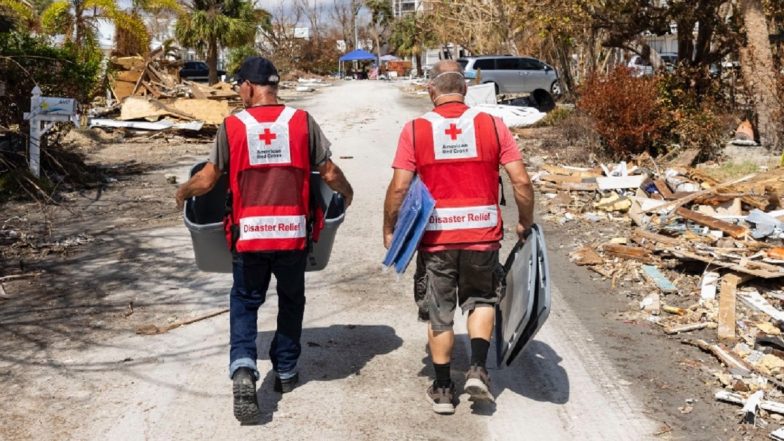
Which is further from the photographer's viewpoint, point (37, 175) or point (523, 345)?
point (37, 175)

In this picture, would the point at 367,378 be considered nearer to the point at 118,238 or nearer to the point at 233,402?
the point at 233,402

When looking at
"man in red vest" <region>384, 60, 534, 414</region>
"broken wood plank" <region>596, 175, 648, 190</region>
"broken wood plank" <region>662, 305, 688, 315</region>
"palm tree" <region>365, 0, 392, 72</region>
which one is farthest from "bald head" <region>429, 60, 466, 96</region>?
"palm tree" <region>365, 0, 392, 72</region>

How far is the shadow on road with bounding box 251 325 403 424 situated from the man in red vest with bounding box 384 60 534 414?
0.86 m

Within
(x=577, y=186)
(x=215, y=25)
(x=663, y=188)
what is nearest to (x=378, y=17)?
(x=215, y=25)

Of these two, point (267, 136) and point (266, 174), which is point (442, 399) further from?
point (267, 136)

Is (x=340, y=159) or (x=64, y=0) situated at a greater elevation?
(x=64, y=0)

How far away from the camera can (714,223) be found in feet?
26.6

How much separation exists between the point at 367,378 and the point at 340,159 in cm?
1049

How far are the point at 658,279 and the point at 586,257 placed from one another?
103 cm

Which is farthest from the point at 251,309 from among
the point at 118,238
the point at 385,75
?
the point at 385,75

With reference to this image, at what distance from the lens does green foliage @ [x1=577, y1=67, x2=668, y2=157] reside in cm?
1327

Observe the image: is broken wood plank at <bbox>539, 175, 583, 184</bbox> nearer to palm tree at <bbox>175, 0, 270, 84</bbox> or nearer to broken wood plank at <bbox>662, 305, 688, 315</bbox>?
broken wood plank at <bbox>662, 305, 688, 315</bbox>

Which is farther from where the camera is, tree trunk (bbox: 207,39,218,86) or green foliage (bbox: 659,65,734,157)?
tree trunk (bbox: 207,39,218,86)

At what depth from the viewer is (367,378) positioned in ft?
16.3
